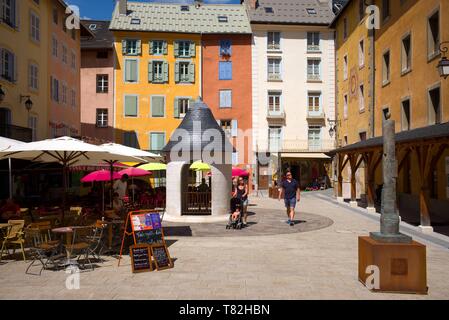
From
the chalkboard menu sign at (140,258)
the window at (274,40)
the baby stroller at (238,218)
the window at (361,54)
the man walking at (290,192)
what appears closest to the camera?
the chalkboard menu sign at (140,258)

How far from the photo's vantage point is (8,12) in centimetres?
2095

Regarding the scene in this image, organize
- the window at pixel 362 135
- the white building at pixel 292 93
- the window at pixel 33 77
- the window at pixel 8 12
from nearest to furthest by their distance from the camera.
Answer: the window at pixel 8 12 < the window at pixel 33 77 < the window at pixel 362 135 < the white building at pixel 292 93

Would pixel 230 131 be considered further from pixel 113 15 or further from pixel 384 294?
pixel 384 294

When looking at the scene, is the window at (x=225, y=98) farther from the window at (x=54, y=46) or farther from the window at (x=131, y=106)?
the window at (x=54, y=46)

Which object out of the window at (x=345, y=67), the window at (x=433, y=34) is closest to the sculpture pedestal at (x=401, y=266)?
the window at (x=433, y=34)

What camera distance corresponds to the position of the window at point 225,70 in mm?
36656

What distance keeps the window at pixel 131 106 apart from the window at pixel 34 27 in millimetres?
12038

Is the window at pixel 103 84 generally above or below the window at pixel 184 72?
below

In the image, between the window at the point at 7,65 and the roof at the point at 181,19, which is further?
the roof at the point at 181,19

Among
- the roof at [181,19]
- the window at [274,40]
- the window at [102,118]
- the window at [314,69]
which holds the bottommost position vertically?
the window at [102,118]

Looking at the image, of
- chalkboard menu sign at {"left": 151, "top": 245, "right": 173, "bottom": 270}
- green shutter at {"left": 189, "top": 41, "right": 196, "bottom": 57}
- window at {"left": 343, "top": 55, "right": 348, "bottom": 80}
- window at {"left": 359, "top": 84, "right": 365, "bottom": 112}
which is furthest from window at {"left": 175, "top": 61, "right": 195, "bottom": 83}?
chalkboard menu sign at {"left": 151, "top": 245, "right": 173, "bottom": 270}

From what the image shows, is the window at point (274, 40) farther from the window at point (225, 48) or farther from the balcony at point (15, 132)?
the balcony at point (15, 132)

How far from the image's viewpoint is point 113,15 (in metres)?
36.9

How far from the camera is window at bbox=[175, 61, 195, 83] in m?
36.3
